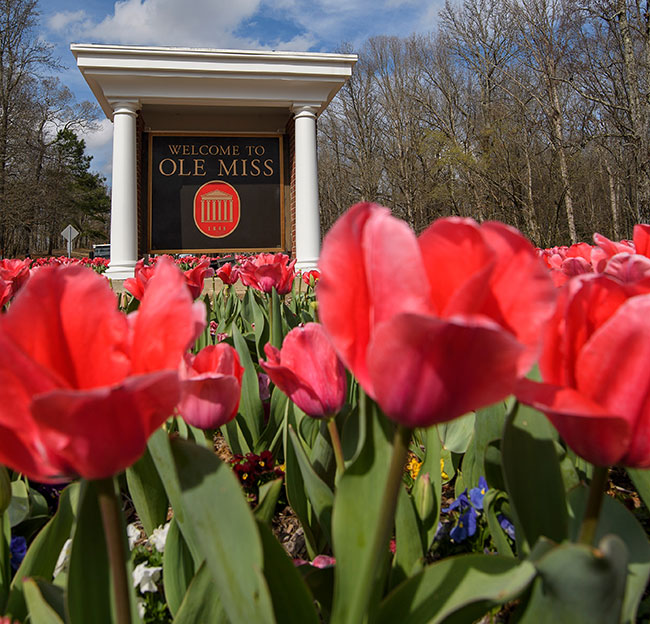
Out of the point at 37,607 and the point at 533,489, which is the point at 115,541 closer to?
the point at 37,607

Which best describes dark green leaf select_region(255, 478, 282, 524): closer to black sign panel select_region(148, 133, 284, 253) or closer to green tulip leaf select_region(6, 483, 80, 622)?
green tulip leaf select_region(6, 483, 80, 622)

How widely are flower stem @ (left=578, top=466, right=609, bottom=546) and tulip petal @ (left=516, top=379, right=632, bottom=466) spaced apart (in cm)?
2

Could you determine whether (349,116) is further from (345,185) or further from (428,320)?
(428,320)

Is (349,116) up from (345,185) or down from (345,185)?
up

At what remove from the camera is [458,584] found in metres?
0.43

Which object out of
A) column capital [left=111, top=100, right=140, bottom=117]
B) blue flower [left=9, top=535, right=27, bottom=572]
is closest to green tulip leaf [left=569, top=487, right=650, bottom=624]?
blue flower [left=9, top=535, right=27, bottom=572]

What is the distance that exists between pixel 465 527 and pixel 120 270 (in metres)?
7.41

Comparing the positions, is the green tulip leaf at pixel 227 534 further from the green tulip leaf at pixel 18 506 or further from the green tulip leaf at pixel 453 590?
the green tulip leaf at pixel 18 506

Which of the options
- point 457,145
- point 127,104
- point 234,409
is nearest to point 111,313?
point 234,409

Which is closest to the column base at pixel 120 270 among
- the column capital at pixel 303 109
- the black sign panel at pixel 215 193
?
the black sign panel at pixel 215 193

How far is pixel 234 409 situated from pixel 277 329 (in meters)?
0.94

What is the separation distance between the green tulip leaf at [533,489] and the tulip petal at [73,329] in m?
0.36

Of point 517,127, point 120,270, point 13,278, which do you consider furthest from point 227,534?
point 517,127

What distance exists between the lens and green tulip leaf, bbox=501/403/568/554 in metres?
0.49
